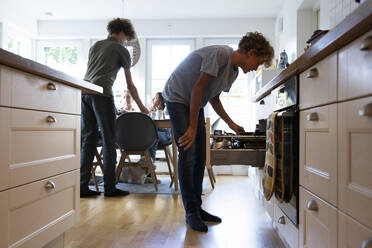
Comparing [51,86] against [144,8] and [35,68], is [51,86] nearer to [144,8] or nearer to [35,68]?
[35,68]

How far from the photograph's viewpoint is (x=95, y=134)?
8.61ft

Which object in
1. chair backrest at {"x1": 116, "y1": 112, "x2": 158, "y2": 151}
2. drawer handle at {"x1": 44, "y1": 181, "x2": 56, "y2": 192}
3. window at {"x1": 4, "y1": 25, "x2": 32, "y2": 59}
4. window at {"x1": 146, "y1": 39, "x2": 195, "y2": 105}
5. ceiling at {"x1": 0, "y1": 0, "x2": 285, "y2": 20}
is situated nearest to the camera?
drawer handle at {"x1": 44, "y1": 181, "x2": 56, "y2": 192}

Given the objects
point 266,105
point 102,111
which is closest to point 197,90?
point 266,105

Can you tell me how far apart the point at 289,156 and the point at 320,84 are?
385 mm

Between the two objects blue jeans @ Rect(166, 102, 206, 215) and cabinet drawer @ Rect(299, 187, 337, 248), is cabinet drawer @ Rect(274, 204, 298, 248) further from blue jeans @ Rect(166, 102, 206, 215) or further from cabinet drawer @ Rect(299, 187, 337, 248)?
blue jeans @ Rect(166, 102, 206, 215)

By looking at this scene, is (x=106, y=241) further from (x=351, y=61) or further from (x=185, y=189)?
(x=351, y=61)

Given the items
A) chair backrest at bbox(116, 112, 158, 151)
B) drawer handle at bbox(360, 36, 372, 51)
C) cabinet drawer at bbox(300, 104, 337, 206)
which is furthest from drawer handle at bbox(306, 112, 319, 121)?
chair backrest at bbox(116, 112, 158, 151)

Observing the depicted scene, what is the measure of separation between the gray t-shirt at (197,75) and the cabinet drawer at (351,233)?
39.9 inches

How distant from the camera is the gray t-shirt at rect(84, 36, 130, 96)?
2551 millimetres

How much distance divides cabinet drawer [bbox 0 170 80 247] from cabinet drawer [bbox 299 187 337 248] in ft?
2.95

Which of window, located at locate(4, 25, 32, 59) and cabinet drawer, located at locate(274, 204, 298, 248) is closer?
cabinet drawer, located at locate(274, 204, 298, 248)

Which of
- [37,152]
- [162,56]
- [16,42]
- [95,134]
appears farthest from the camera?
[162,56]

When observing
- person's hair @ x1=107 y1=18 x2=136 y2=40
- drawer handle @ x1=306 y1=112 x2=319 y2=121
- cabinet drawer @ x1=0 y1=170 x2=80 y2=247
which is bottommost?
cabinet drawer @ x1=0 y1=170 x2=80 y2=247

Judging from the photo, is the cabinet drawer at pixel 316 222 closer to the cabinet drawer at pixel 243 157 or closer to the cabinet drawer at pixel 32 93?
the cabinet drawer at pixel 243 157
